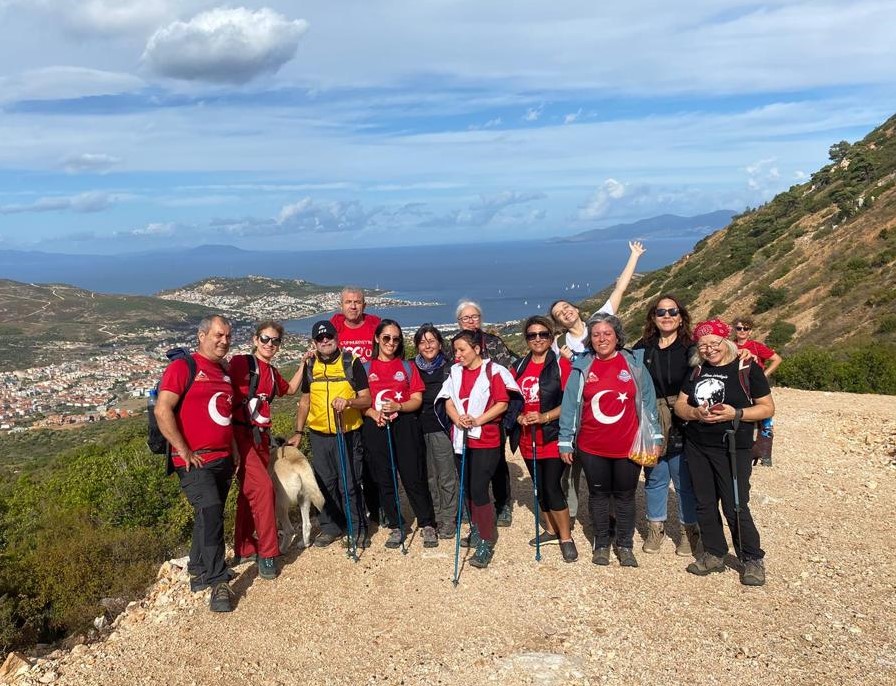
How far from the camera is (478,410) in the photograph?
493 centimetres

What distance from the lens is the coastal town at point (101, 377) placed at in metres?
38.9

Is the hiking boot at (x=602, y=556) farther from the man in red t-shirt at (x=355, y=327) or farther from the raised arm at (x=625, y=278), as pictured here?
the man in red t-shirt at (x=355, y=327)

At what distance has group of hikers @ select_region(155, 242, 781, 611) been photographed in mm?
4453

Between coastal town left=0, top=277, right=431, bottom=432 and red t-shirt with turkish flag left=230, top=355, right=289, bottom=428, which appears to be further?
coastal town left=0, top=277, right=431, bottom=432

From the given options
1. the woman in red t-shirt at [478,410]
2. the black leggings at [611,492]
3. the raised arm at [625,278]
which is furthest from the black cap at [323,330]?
the raised arm at [625,278]

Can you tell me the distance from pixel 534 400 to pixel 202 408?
8.39ft

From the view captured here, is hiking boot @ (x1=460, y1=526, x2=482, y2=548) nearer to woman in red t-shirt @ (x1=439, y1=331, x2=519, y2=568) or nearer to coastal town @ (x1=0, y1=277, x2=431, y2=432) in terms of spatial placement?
woman in red t-shirt @ (x1=439, y1=331, x2=519, y2=568)

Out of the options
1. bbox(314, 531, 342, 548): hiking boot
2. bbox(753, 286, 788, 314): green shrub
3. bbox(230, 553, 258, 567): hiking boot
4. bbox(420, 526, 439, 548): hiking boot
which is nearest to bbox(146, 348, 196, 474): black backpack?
bbox(230, 553, 258, 567): hiking boot

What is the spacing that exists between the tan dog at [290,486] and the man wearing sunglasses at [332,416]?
0.09 meters

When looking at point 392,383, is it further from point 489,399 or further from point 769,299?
point 769,299

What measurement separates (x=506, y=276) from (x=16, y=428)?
158 meters

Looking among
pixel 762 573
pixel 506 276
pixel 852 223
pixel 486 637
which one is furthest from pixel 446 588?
pixel 506 276

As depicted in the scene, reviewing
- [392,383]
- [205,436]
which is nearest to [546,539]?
[392,383]

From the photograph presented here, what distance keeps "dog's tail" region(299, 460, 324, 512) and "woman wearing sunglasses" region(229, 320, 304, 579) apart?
0.43 meters
